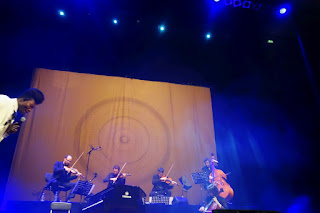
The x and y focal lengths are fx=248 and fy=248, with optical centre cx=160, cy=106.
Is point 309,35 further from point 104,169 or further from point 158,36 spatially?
point 104,169

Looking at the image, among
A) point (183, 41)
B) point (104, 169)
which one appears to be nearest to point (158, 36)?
point (183, 41)

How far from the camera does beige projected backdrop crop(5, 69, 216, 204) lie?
624 cm

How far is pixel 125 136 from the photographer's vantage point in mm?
6918

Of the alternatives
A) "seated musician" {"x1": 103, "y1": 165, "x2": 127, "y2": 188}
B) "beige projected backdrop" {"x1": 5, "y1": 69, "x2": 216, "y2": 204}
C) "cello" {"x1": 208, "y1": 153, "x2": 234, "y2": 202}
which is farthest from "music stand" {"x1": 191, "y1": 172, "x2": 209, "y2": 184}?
"seated musician" {"x1": 103, "y1": 165, "x2": 127, "y2": 188}

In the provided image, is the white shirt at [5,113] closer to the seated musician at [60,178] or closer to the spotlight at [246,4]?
the seated musician at [60,178]

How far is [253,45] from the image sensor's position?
6.84 m

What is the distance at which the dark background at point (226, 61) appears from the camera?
5.94 m

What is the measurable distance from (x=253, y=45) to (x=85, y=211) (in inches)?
229

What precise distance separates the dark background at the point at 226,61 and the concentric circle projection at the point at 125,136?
1.10 metres

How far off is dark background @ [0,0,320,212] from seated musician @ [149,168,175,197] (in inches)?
72.1

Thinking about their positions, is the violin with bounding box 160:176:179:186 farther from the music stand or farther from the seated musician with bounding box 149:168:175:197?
the music stand

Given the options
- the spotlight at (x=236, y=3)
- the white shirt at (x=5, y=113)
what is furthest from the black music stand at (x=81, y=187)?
the spotlight at (x=236, y=3)

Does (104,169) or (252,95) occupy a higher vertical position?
(252,95)

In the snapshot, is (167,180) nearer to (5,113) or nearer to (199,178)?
(199,178)
